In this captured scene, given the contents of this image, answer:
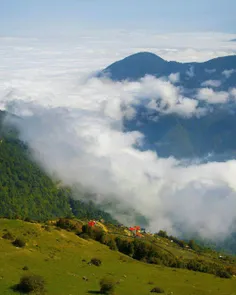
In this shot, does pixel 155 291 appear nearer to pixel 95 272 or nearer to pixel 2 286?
pixel 95 272

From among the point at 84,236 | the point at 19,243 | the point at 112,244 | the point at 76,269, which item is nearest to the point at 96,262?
the point at 76,269

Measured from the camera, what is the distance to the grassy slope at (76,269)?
57125mm

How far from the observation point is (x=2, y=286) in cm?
4988

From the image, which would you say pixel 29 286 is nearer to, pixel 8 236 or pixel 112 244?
pixel 8 236

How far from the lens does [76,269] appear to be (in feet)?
223

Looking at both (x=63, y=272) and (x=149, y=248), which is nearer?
(x=63, y=272)

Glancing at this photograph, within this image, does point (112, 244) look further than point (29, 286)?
Yes

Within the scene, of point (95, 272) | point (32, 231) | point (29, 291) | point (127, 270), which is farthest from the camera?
point (32, 231)

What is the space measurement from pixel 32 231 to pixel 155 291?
37.3 m

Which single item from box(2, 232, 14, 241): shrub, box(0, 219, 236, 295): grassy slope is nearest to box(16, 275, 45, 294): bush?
box(0, 219, 236, 295): grassy slope

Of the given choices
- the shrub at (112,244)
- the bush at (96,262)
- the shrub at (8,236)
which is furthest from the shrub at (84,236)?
the bush at (96,262)

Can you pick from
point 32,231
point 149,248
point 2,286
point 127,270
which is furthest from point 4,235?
point 149,248

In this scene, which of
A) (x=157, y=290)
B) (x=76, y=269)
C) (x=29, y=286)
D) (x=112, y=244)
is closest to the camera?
(x=29, y=286)

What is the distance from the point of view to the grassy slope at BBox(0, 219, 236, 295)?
5712 centimetres
